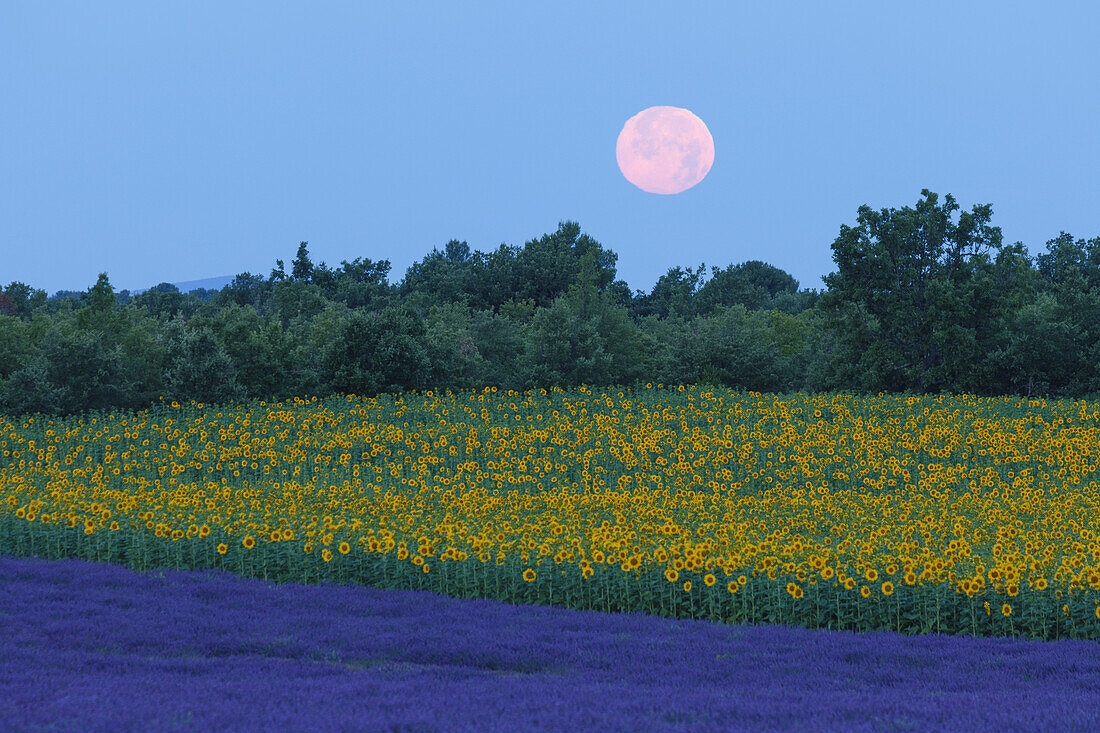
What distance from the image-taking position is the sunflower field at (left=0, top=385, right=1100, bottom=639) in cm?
1086

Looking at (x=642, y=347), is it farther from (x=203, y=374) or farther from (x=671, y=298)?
(x=671, y=298)

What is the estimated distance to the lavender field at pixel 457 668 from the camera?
5.59 m

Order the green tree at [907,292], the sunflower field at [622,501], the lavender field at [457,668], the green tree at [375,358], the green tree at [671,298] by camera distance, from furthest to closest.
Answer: the green tree at [671,298] < the green tree at [907,292] < the green tree at [375,358] < the sunflower field at [622,501] < the lavender field at [457,668]

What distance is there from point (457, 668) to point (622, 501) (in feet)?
25.2

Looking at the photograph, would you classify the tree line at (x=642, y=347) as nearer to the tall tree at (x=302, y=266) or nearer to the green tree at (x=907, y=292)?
the green tree at (x=907, y=292)

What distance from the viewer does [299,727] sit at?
516 centimetres

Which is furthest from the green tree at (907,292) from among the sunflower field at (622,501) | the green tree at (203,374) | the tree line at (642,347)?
the green tree at (203,374)

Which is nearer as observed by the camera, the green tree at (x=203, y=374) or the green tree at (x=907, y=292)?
the green tree at (x=203, y=374)

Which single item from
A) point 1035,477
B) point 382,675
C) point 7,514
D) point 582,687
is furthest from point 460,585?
point 1035,477

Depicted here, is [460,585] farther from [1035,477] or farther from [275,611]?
[1035,477]

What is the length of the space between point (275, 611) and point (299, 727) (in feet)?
14.7

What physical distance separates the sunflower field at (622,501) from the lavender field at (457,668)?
4.08 feet

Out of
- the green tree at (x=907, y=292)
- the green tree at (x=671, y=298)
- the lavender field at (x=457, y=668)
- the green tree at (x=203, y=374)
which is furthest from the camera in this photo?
the green tree at (x=671, y=298)

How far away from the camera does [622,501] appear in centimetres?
1498
